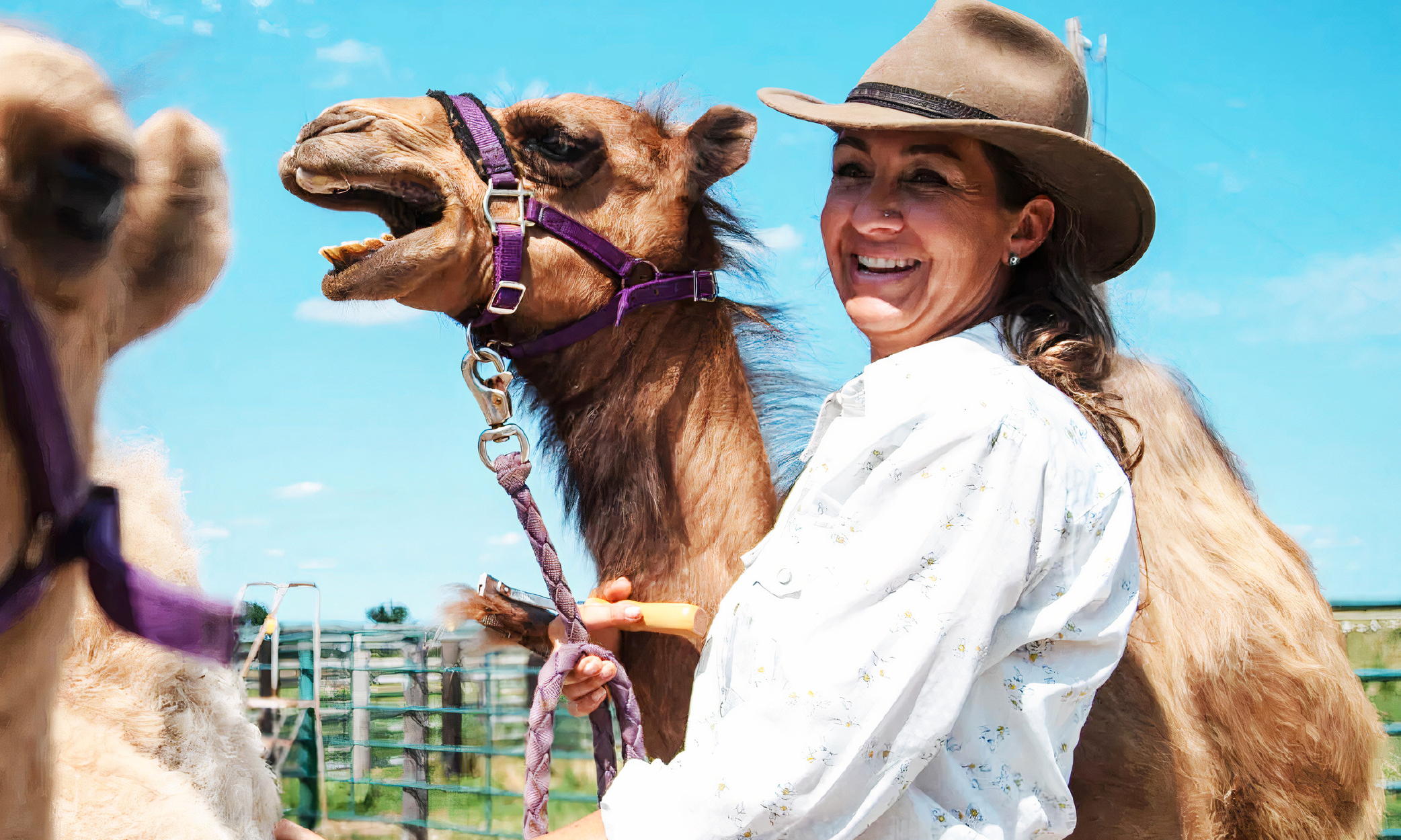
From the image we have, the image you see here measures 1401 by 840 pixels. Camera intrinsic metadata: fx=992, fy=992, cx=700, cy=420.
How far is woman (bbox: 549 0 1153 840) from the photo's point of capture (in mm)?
1114

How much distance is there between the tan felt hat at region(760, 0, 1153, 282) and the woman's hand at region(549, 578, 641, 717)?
1064 millimetres

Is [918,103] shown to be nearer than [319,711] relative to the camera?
Yes

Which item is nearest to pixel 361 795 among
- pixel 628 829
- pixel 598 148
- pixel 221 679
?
pixel 221 679

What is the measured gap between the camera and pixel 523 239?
7.47ft

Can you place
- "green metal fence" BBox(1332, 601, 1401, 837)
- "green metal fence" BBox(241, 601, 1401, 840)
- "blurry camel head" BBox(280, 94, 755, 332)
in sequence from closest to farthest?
"blurry camel head" BBox(280, 94, 755, 332) < "green metal fence" BBox(1332, 601, 1401, 837) < "green metal fence" BBox(241, 601, 1401, 840)

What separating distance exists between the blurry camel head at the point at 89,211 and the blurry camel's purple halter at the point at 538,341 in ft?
3.25

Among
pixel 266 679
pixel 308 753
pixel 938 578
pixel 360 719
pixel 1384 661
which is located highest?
pixel 938 578

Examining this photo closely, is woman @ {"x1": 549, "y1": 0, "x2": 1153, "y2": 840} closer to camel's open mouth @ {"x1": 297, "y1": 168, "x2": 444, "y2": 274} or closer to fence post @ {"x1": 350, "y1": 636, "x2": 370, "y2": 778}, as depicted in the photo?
camel's open mouth @ {"x1": 297, "y1": 168, "x2": 444, "y2": 274}

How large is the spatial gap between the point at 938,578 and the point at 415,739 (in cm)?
706

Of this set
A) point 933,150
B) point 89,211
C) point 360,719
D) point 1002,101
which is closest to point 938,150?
point 933,150

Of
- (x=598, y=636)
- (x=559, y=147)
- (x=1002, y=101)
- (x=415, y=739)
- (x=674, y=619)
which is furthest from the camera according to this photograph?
(x=415, y=739)

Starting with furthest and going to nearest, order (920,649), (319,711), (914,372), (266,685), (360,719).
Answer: (266,685), (360,719), (319,711), (914,372), (920,649)

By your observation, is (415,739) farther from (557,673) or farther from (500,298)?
(557,673)

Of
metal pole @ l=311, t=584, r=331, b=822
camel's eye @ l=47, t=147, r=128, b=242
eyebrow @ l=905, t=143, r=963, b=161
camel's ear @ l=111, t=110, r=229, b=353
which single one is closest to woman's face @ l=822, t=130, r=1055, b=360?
eyebrow @ l=905, t=143, r=963, b=161
